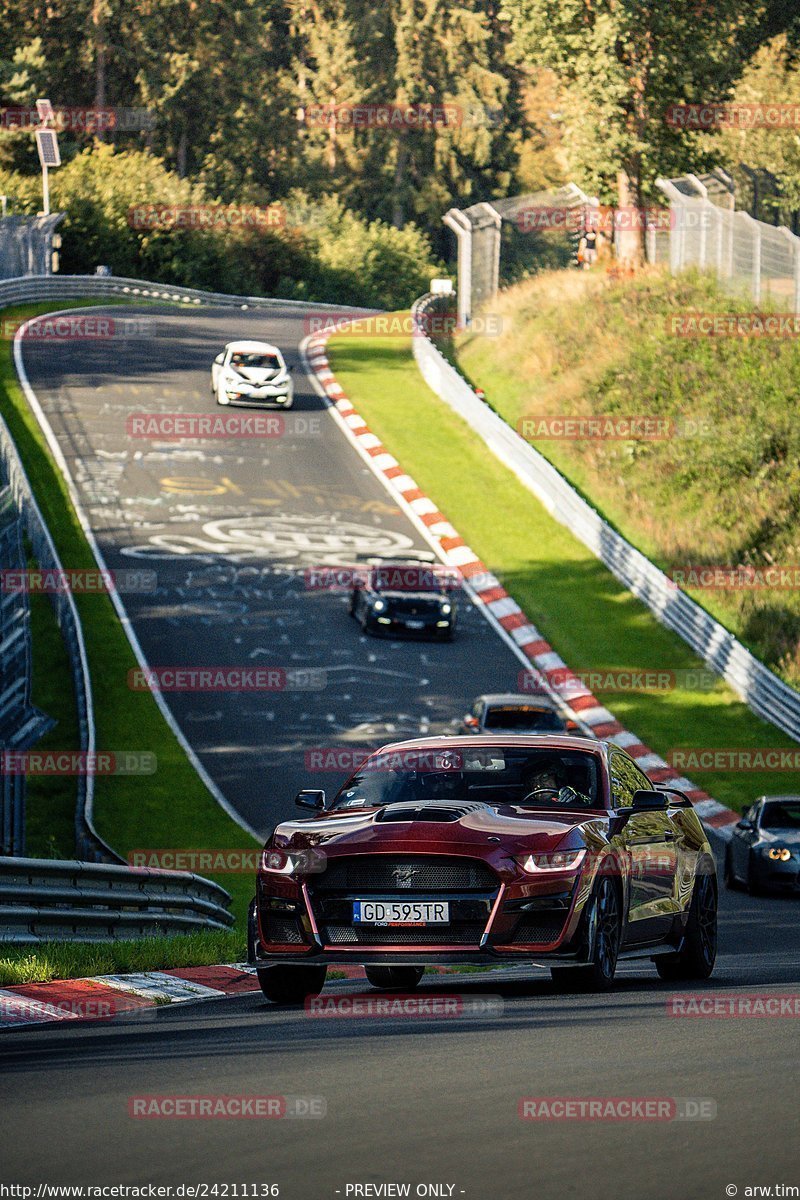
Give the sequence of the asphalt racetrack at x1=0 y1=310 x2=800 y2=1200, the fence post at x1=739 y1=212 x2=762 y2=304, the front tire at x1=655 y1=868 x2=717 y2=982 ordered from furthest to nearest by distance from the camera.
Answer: the fence post at x1=739 y1=212 x2=762 y2=304 → the front tire at x1=655 y1=868 x2=717 y2=982 → the asphalt racetrack at x1=0 y1=310 x2=800 y2=1200

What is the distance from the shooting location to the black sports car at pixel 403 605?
34.2 metres

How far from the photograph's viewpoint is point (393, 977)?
455 inches

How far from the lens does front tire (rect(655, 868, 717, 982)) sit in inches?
457

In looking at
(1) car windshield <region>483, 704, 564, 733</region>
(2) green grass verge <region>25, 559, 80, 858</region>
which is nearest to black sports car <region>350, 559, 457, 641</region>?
(2) green grass verge <region>25, 559, 80, 858</region>

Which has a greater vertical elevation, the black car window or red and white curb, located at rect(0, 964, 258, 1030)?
the black car window

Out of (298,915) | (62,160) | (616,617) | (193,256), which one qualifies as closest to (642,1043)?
(298,915)

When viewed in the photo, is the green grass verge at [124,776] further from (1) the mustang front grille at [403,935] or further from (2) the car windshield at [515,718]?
(1) the mustang front grille at [403,935]

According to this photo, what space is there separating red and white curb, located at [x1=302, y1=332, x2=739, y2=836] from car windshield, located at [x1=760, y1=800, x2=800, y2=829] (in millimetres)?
1319

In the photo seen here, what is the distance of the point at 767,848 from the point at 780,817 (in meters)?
0.96

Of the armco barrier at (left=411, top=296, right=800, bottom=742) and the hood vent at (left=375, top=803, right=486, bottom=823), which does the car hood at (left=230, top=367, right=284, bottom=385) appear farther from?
the hood vent at (left=375, top=803, right=486, bottom=823)

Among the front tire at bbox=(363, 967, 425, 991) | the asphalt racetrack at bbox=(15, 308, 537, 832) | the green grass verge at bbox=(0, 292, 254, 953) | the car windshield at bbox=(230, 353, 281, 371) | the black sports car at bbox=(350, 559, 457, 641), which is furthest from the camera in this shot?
the car windshield at bbox=(230, 353, 281, 371)

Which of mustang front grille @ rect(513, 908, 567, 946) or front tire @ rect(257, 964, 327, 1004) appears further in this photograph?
front tire @ rect(257, 964, 327, 1004)

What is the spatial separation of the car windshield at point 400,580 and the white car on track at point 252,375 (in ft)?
43.2

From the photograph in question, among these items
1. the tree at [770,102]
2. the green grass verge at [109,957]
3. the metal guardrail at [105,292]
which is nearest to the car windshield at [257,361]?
the metal guardrail at [105,292]
